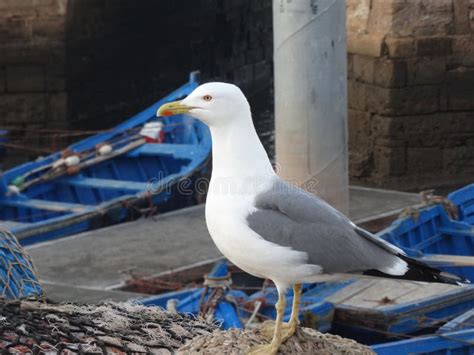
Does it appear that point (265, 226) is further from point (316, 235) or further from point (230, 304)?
point (230, 304)

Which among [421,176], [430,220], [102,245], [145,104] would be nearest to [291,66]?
[430,220]

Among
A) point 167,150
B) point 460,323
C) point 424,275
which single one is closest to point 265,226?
point 424,275

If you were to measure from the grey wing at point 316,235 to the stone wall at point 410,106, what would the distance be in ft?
32.8

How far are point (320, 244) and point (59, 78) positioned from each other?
13318mm

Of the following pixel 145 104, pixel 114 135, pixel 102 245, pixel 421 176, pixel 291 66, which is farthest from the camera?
pixel 145 104

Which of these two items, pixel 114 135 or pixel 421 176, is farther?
pixel 421 176

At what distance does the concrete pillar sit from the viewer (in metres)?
9.45

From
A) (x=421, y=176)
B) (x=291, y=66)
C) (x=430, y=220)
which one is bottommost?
(x=421, y=176)

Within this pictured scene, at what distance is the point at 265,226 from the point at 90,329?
796 mm

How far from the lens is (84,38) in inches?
711

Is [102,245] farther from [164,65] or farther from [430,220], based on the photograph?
[164,65]

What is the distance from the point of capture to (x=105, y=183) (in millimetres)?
12570

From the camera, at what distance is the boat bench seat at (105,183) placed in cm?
1241

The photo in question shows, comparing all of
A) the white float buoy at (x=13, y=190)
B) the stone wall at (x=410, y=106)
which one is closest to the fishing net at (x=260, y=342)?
the white float buoy at (x=13, y=190)
